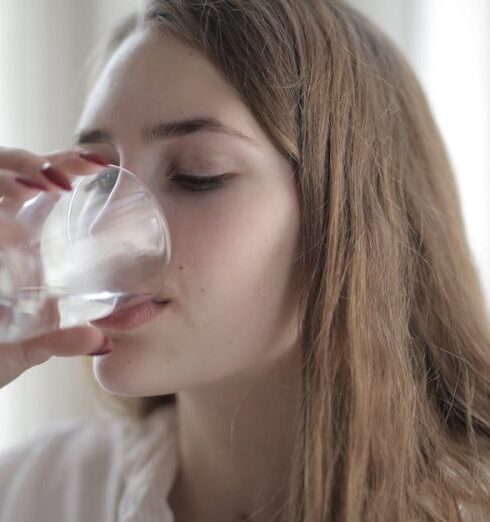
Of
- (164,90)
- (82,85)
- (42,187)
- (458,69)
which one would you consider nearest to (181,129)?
(164,90)

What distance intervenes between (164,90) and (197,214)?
0.42ft

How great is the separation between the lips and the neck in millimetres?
173

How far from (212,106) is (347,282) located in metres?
0.24

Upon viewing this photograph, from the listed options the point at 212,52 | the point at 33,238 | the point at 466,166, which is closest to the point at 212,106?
the point at 212,52

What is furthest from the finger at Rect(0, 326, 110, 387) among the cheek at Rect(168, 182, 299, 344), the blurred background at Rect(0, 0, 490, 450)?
the blurred background at Rect(0, 0, 490, 450)

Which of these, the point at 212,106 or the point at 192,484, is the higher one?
the point at 212,106

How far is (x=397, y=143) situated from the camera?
1014 millimetres

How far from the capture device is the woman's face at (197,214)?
2.78 feet

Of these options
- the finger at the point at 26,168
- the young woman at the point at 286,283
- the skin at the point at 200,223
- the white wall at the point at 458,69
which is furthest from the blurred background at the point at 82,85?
the finger at the point at 26,168

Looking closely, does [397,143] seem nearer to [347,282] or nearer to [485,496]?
[347,282]

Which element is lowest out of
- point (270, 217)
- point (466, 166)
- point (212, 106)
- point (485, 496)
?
point (485, 496)

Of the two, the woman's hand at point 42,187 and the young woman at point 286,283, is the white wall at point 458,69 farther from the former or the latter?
the woman's hand at point 42,187

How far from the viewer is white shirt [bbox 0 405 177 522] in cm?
105

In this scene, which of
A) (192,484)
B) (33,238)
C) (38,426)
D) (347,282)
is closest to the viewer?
(33,238)
